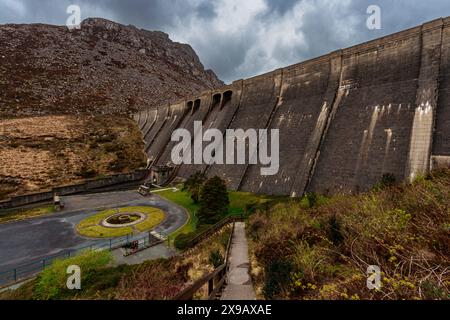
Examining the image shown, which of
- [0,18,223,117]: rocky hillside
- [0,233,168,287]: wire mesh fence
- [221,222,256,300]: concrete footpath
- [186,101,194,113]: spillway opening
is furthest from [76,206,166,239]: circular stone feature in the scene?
[0,18,223,117]: rocky hillside

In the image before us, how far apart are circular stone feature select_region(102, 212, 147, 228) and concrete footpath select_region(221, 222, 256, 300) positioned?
45.7ft

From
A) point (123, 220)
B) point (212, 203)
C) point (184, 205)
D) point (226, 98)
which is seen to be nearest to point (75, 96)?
point (226, 98)

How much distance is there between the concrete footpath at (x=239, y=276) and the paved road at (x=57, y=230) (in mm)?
10750

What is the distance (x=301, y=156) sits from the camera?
78.1ft

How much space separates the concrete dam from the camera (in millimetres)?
16953

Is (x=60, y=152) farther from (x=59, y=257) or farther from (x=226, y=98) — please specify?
(x=59, y=257)

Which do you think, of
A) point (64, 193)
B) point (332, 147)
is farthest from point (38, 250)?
point (332, 147)

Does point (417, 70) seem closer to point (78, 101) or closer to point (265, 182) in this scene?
point (265, 182)

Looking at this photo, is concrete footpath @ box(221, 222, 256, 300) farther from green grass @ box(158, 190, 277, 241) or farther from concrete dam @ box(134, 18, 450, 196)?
concrete dam @ box(134, 18, 450, 196)

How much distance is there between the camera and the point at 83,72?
263 ft

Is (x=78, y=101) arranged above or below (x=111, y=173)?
above

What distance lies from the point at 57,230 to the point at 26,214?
819 cm

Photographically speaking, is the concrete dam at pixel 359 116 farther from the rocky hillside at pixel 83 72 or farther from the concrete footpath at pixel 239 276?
the rocky hillside at pixel 83 72
